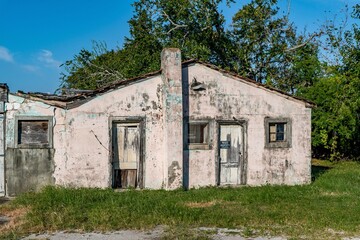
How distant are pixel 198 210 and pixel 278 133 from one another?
5.47 meters

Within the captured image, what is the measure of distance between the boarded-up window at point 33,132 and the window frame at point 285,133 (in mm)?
6873

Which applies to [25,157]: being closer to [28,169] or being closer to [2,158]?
[28,169]

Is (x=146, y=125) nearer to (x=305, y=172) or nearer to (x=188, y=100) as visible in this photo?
(x=188, y=100)

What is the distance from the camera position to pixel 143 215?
882cm

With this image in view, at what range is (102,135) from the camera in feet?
40.4

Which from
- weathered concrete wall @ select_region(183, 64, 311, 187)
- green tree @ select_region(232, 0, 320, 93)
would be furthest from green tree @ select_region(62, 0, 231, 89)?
weathered concrete wall @ select_region(183, 64, 311, 187)

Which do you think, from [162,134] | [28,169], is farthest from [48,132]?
[162,134]

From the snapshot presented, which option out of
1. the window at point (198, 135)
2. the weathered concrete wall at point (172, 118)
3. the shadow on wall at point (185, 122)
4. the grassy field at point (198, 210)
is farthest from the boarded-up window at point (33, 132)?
the window at point (198, 135)

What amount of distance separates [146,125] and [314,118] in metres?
11.9

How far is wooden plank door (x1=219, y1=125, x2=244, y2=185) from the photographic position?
13242 millimetres

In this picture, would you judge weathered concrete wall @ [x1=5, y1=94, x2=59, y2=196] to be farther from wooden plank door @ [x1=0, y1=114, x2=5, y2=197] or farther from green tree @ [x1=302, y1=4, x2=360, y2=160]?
green tree @ [x1=302, y1=4, x2=360, y2=160]

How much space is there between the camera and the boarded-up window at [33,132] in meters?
12.0

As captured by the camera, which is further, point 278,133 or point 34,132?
point 278,133

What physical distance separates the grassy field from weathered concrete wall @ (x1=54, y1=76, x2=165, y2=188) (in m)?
0.70
